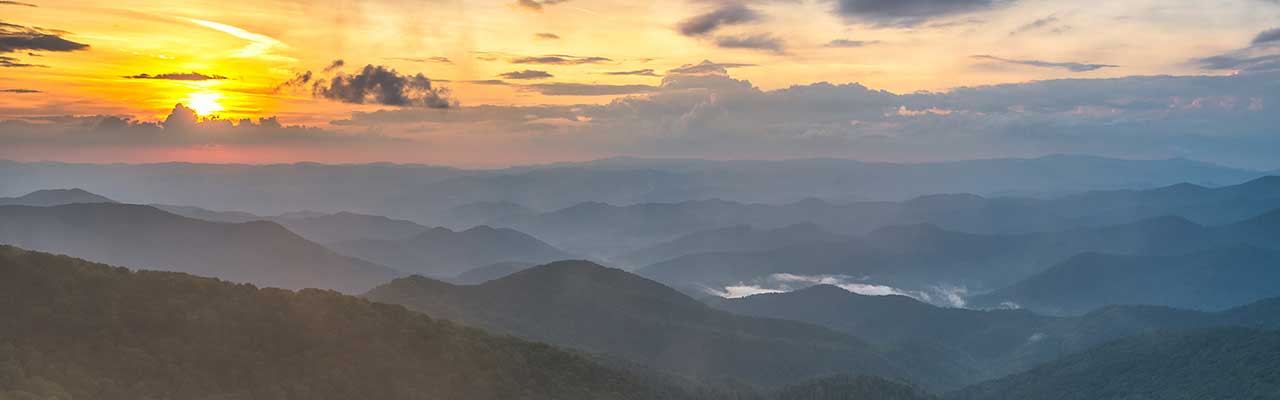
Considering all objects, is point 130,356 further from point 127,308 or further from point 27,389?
point 27,389

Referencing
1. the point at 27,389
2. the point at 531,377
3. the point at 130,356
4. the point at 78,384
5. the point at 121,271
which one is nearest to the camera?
the point at 27,389

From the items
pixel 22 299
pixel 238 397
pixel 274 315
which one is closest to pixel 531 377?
pixel 274 315

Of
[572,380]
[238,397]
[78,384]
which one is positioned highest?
[78,384]

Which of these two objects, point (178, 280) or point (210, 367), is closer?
point (210, 367)

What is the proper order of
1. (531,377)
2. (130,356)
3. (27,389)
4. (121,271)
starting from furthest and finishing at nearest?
(531,377)
(121,271)
(130,356)
(27,389)

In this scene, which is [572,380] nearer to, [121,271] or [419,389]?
[419,389]

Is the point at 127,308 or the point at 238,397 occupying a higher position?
the point at 127,308

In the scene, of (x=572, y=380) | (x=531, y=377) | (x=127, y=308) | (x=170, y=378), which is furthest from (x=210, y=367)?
(x=572, y=380)
